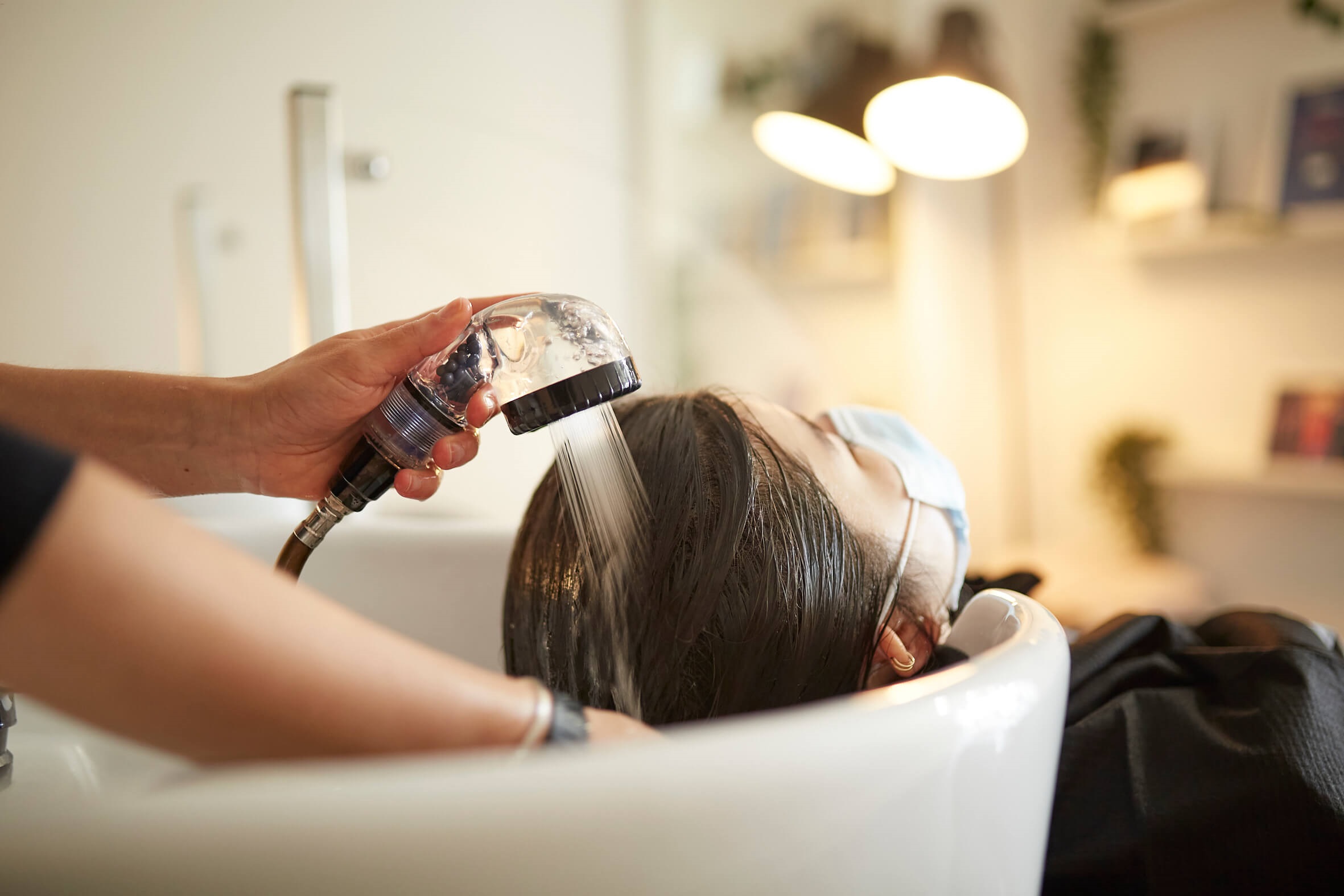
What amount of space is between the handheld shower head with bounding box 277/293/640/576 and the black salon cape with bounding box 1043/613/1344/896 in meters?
0.40

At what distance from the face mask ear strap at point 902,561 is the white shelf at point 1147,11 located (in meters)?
2.28

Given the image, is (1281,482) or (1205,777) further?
(1281,482)

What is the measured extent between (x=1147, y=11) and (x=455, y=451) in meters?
2.51

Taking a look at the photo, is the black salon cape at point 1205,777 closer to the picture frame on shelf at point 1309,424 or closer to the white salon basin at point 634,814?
the white salon basin at point 634,814

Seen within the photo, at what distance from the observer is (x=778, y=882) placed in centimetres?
29

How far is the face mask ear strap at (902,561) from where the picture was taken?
0.60 meters

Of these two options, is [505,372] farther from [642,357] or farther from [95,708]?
[642,357]

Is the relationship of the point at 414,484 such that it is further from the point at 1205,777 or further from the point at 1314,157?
the point at 1314,157

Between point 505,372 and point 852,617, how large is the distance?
28cm

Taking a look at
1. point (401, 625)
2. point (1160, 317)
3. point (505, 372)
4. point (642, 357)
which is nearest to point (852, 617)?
point (505, 372)

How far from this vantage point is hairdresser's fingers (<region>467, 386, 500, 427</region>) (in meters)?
0.57

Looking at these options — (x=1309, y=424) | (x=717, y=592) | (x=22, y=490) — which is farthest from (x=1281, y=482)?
(x=22, y=490)

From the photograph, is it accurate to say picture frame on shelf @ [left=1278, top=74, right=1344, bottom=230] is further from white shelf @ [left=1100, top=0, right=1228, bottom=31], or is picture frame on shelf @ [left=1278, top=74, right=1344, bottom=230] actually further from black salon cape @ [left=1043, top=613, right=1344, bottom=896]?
black salon cape @ [left=1043, top=613, right=1344, bottom=896]

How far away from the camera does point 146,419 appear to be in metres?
0.62
